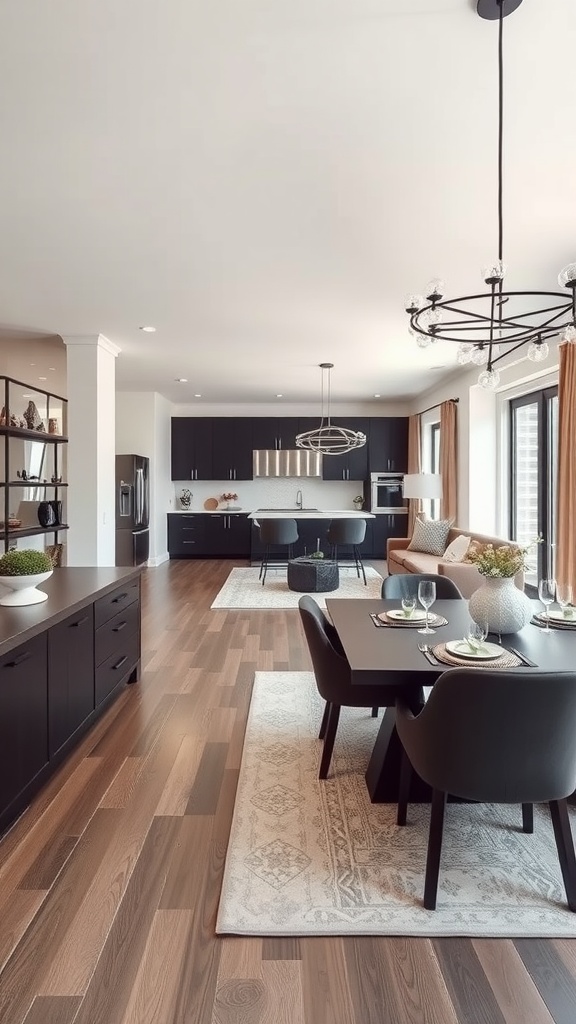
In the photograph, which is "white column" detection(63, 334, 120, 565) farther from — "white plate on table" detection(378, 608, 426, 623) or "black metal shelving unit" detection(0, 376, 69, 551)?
"white plate on table" detection(378, 608, 426, 623)

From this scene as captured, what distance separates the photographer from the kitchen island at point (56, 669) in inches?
79.0

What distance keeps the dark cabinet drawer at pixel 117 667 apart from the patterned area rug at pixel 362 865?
0.95 metres

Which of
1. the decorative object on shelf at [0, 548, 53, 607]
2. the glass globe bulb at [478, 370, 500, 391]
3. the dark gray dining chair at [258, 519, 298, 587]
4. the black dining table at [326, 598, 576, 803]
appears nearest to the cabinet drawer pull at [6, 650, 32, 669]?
the decorative object on shelf at [0, 548, 53, 607]

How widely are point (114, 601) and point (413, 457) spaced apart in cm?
700

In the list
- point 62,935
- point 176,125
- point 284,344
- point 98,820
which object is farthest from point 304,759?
point 284,344

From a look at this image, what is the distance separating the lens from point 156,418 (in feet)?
28.2

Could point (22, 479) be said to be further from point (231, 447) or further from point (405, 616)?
point (231, 447)

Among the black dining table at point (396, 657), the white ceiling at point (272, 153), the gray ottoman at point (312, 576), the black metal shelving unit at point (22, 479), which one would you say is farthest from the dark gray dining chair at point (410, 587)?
the gray ottoman at point (312, 576)

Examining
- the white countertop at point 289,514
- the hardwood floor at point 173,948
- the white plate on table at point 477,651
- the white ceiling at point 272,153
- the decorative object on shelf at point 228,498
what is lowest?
the hardwood floor at point 173,948

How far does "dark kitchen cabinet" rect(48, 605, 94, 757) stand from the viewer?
2.37m

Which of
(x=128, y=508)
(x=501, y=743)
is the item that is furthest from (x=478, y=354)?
(x=128, y=508)

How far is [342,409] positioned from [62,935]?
29.8ft

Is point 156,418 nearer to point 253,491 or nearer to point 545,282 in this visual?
point 253,491

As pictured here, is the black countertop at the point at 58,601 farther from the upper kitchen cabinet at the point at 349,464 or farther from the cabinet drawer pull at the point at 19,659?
the upper kitchen cabinet at the point at 349,464
